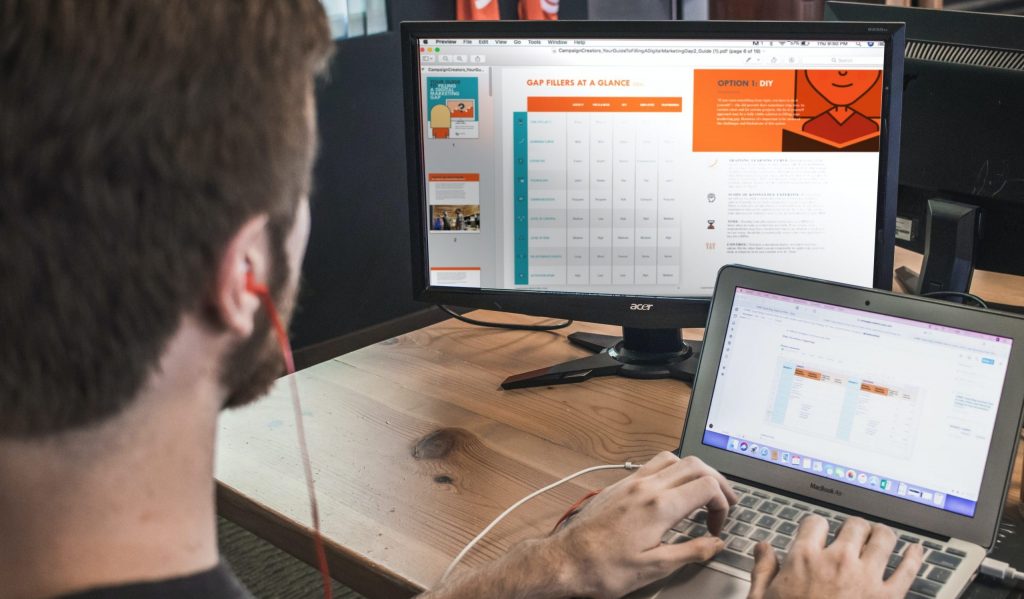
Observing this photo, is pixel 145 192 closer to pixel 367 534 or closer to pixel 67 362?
pixel 67 362

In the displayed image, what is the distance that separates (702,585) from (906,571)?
18 cm

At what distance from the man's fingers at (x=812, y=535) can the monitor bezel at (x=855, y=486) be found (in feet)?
0.42

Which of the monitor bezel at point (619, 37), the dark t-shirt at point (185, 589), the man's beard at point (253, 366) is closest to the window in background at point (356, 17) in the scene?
the monitor bezel at point (619, 37)

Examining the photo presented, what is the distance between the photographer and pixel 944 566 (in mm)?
891

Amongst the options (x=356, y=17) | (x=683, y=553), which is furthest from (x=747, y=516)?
(x=356, y=17)

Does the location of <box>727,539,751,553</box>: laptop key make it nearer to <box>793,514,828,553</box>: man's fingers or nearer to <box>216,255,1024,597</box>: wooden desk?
<box>793,514,828,553</box>: man's fingers

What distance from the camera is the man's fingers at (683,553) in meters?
0.88

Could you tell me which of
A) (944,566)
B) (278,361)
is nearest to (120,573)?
(278,361)

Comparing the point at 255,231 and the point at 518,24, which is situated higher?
the point at 518,24

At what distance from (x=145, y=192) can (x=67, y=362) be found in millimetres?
113

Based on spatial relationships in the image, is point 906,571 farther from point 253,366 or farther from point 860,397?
Answer: point 253,366

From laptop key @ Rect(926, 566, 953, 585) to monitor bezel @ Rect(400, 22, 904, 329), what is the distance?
499mm

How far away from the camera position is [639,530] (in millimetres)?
890

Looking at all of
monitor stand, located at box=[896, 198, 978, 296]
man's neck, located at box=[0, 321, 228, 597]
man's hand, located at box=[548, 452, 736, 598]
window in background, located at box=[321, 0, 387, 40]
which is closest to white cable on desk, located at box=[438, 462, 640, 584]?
man's hand, located at box=[548, 452, 736, 598]
